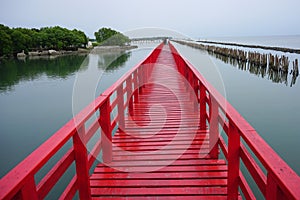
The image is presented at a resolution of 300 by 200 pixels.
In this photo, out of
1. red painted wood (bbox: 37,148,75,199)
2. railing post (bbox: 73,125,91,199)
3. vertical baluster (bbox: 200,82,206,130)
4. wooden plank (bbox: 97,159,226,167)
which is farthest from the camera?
vertical baluster (bbox: 200,82,206,130)

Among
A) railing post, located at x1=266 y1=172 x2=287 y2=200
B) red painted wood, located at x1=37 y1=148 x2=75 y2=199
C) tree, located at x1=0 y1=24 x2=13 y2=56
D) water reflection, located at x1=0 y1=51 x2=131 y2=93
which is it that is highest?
tree, located at x1=0 y1=24 x2=13 y2=56

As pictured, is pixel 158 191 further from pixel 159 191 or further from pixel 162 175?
pixel 162 175

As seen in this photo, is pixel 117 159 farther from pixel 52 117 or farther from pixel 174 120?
pixel 52 117

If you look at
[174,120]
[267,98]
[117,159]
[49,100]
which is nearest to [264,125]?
[267,98]

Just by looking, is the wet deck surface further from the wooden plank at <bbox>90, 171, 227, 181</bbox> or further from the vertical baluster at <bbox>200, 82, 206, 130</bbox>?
the vertical baluster at <bbox>200, 82, 206, 130</bbox>

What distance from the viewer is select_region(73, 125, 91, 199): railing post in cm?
191

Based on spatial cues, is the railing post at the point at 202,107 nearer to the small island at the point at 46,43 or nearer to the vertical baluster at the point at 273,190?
the vertical baluster at the point at 273,190

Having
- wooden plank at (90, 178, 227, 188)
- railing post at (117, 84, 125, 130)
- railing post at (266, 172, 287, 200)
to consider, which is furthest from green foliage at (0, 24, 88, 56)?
railing post at (266, 172, 287, 200)

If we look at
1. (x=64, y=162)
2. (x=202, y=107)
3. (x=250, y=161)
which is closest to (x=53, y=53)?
(x=202, y=107)

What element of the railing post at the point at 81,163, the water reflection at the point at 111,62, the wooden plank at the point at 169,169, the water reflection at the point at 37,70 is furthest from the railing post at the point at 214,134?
the water reflection at the point at 111,62

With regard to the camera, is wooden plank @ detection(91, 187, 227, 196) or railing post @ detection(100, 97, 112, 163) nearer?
wooden plank @ detection(91, 187, 227, 196)

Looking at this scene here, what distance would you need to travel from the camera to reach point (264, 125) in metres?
8.29

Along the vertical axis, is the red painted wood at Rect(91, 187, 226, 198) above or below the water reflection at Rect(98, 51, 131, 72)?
below

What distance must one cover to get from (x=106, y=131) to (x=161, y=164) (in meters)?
0.72
